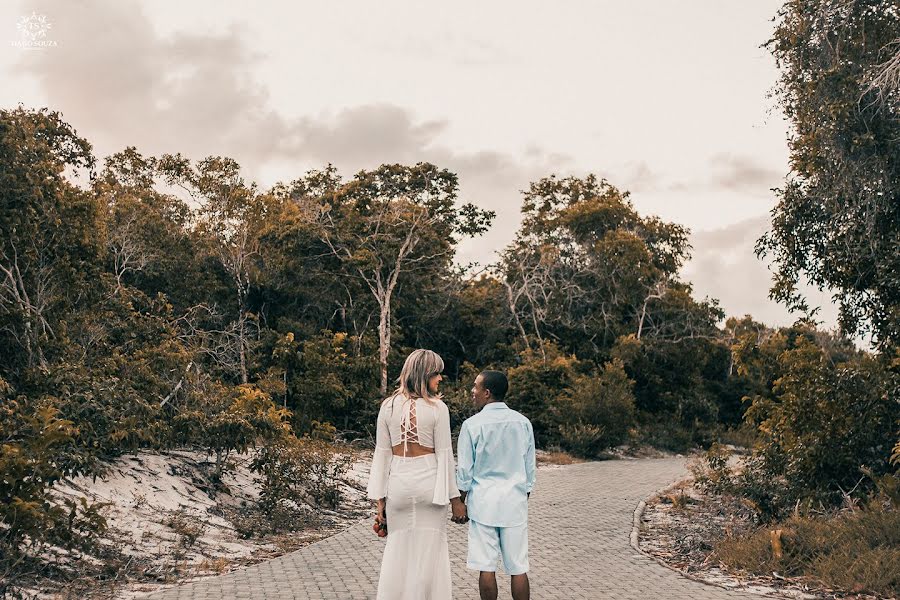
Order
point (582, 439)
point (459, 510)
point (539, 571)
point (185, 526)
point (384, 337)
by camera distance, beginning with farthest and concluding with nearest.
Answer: point (384, 337)
point (582, 439)
point (185, 526)
point (539, 571)
point (459, 510)

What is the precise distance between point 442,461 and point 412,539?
0.60 meters

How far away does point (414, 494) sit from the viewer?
6301 millimetres

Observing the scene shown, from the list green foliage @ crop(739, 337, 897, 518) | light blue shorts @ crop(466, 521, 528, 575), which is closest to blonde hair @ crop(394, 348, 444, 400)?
light blue shorts @ crop(466, 521, 528, 575)

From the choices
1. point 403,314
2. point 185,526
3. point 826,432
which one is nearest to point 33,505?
point 185,526

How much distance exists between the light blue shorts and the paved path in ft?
6.38

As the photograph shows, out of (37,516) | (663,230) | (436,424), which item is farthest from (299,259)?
(436,424)

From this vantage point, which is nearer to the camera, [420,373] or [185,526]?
[420,373]

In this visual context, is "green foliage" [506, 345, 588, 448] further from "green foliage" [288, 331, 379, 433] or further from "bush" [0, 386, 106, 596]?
"bush" [0, 386, 106, 596]

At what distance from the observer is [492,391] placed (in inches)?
261

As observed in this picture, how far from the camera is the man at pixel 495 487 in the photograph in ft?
21.5

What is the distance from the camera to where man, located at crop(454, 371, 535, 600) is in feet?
21.5

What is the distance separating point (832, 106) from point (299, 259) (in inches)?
933

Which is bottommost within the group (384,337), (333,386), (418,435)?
(418,435)

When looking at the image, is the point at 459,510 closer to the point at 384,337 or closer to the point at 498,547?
the point at 498,547
